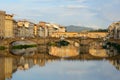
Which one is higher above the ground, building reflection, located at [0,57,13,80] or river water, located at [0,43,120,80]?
building reflection, located at [0,57,13,80]

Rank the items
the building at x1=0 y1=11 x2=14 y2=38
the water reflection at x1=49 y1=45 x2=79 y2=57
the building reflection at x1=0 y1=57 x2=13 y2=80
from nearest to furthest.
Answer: the building reflection at x1=0 y1=57 x2=13 y2=80
the water reflection at x1=49 y1=45 x2=79 y2=57
the building at x1=0 y1=11 x2=14 y2=38

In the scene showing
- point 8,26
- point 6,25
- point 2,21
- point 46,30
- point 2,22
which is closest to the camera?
point 2,21

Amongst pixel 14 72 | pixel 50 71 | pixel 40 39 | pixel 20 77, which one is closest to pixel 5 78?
pixel 20 77

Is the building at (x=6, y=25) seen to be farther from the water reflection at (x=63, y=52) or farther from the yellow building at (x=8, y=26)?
the water reflection at (x=63, y=52)

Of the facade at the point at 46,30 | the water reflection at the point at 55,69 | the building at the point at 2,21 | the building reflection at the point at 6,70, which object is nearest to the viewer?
the building reflection at the point at 6,70

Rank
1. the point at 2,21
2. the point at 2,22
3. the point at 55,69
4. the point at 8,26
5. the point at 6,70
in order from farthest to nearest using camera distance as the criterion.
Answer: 1. the point at 8,26
2. the point at 2,22
3. the point at 2,21
4. the point at 55,69
5. the point at 6,70

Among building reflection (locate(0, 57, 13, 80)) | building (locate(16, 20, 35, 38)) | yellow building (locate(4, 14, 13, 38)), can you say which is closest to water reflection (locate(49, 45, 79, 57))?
building reflection (locate(0, 57, 13, 80))

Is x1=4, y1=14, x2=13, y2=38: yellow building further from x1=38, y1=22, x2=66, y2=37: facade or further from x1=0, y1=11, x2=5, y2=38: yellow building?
x1=38, y1=22, x2=66, y2=37: facade

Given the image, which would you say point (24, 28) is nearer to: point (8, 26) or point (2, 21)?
point (8, 26)

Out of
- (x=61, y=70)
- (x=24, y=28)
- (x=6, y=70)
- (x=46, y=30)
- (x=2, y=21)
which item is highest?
(x=2, y=21)

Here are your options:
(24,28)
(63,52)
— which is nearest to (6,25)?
(24,28)

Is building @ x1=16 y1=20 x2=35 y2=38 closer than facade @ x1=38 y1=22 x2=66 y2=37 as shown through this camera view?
Yes

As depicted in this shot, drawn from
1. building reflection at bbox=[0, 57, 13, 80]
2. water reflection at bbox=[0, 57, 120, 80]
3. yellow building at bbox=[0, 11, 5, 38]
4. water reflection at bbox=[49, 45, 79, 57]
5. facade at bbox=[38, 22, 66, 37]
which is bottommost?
water reflection at bbox=[49, 45, 79, 57]

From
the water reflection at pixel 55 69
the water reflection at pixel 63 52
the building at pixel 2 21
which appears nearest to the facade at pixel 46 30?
the building at pixel 2 21
